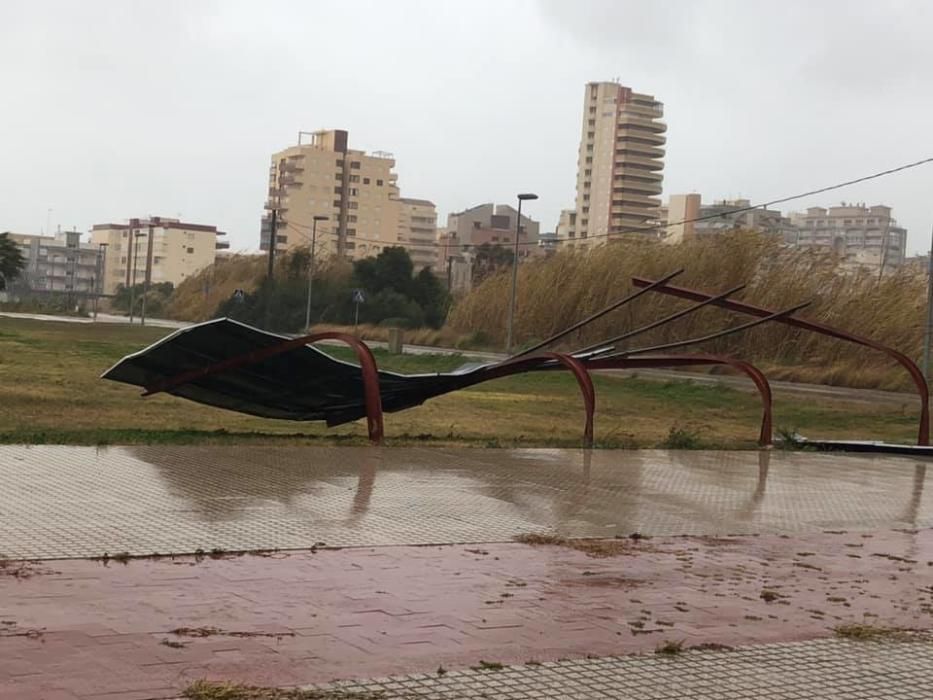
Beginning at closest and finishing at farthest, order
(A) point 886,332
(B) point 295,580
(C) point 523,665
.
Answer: (C) point 523,665
(B) point 295,580
(A) point 886,332

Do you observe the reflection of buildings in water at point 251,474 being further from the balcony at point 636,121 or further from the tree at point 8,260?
the balcony at point 636,121

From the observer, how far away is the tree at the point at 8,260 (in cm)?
4319

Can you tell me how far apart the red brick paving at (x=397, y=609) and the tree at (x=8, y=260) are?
3895 cm

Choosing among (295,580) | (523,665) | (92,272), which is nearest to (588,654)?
(523,665)

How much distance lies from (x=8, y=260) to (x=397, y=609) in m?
41.0

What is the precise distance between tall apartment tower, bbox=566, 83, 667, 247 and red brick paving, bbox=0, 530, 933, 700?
124753mm

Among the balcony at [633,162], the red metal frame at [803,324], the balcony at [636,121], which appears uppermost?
the balcony at [636,121]

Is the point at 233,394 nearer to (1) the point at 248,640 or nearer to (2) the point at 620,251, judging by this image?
(1) the point at 248,640

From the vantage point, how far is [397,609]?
5840 millimetres

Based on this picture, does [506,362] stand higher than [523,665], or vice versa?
[506,362]

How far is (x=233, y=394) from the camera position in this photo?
14445mm

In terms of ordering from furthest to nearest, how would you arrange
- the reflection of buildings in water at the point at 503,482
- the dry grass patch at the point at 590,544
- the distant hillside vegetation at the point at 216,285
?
the distant hillside vegetation at the point at 216,285 → the reflection of buildings in water at the point at 503,482 → the dry grass patch at the point at 590,544

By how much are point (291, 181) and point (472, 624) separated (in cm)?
12989

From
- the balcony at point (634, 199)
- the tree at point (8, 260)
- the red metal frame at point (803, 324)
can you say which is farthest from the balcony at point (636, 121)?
the red metal frame at point (803, 324)
